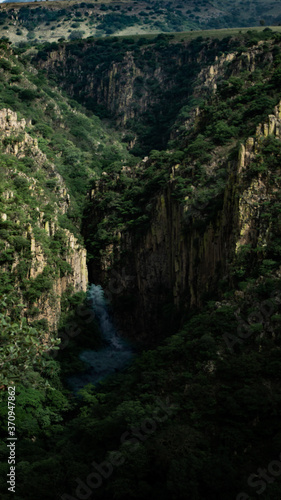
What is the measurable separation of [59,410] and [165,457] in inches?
606

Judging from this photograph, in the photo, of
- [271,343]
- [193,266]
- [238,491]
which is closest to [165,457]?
[238,491]

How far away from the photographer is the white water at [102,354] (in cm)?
5278

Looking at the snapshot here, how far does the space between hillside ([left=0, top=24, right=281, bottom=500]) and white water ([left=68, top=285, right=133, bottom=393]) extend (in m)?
1.03

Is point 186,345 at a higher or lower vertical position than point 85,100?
lower

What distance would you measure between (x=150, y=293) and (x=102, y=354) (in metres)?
6.83

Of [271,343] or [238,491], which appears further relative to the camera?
[271,343]

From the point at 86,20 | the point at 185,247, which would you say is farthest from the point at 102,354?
the point at 86,20

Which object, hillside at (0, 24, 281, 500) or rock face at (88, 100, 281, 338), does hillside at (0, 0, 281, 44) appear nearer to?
hillside at (0, 24, 281, 500)

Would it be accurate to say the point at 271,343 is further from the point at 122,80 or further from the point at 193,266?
the point at 122,80

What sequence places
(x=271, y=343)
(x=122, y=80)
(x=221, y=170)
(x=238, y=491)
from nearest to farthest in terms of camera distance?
(x=238, y=491) < (x=271, y=343) < (x=221, y=170) < (x=122, y=80)

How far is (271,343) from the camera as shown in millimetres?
37250

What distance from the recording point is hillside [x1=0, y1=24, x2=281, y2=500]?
31.4m

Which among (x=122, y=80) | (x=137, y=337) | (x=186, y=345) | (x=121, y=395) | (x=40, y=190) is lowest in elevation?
(x=137, y=337)

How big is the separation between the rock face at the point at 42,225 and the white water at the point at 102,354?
7.03 feet
